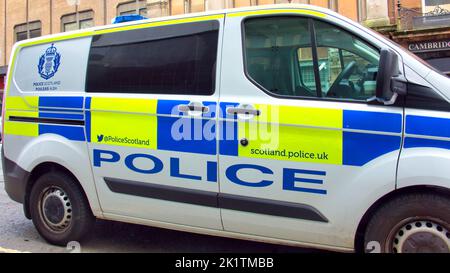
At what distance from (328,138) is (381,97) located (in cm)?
43

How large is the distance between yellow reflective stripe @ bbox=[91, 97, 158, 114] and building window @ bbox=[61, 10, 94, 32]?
19.7 metres

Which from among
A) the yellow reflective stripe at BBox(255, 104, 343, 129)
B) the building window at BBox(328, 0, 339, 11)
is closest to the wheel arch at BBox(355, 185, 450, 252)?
the yellow reflective stripe at BBox(255, 104, 343, 129)

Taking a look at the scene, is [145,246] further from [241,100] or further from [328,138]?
[328,138]

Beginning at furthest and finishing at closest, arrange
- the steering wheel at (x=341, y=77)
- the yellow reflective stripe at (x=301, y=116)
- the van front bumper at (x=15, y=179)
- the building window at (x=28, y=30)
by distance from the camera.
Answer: the building window at (x=28, y=30), the van front bumper at (x=15, y=179), the steering wheel at (x=341, y=77), the yellow reflective stripe at (x=301, y=116)

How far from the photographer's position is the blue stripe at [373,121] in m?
2.86

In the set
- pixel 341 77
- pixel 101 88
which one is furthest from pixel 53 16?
pixel 341 77

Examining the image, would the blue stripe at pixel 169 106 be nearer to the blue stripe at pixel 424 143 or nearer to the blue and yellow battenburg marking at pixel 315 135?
the blue and yellow battenburg marking at pixel 315 135

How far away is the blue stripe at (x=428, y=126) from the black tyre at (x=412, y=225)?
40 centimetres

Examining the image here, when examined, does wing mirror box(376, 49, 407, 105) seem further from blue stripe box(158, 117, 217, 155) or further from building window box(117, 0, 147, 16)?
building window box(117, 0, 147, 16)

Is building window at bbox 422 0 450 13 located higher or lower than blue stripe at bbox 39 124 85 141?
higher

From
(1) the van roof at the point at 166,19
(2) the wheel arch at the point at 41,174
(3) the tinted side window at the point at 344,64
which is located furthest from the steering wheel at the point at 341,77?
(2) the wheel arch at the point at 41,174

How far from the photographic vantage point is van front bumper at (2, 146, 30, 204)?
438 centimetres

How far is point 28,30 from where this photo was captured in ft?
81.3

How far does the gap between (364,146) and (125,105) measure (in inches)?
77.6
